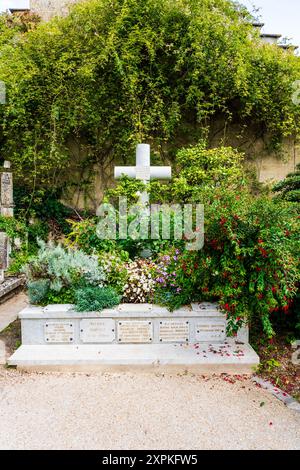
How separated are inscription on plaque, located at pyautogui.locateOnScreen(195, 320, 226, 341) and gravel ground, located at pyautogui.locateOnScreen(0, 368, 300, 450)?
0.46m

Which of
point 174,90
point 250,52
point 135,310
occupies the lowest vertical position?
point 135,310

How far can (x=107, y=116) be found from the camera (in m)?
7.08

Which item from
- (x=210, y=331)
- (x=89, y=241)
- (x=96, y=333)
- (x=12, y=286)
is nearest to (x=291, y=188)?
(x=210, y=331)

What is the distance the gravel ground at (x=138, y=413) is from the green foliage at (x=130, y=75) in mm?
5029

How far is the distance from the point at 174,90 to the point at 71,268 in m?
4.82

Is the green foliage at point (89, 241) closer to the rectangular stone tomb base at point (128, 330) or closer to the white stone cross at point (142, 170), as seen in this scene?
the rectangular stone tomb base at point (128, 330)

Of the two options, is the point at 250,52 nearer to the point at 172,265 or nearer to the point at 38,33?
the point at 38,33

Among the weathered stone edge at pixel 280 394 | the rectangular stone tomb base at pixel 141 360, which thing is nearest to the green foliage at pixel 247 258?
the rectangular stone tomb base at pixel 141 360

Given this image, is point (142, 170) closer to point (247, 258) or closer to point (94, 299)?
point (94, 299)

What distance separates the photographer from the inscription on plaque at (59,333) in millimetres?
3258

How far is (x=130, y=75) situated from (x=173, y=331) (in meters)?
5.04

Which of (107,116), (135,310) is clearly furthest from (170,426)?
(107,116)

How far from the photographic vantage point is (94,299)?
330 centimetres
